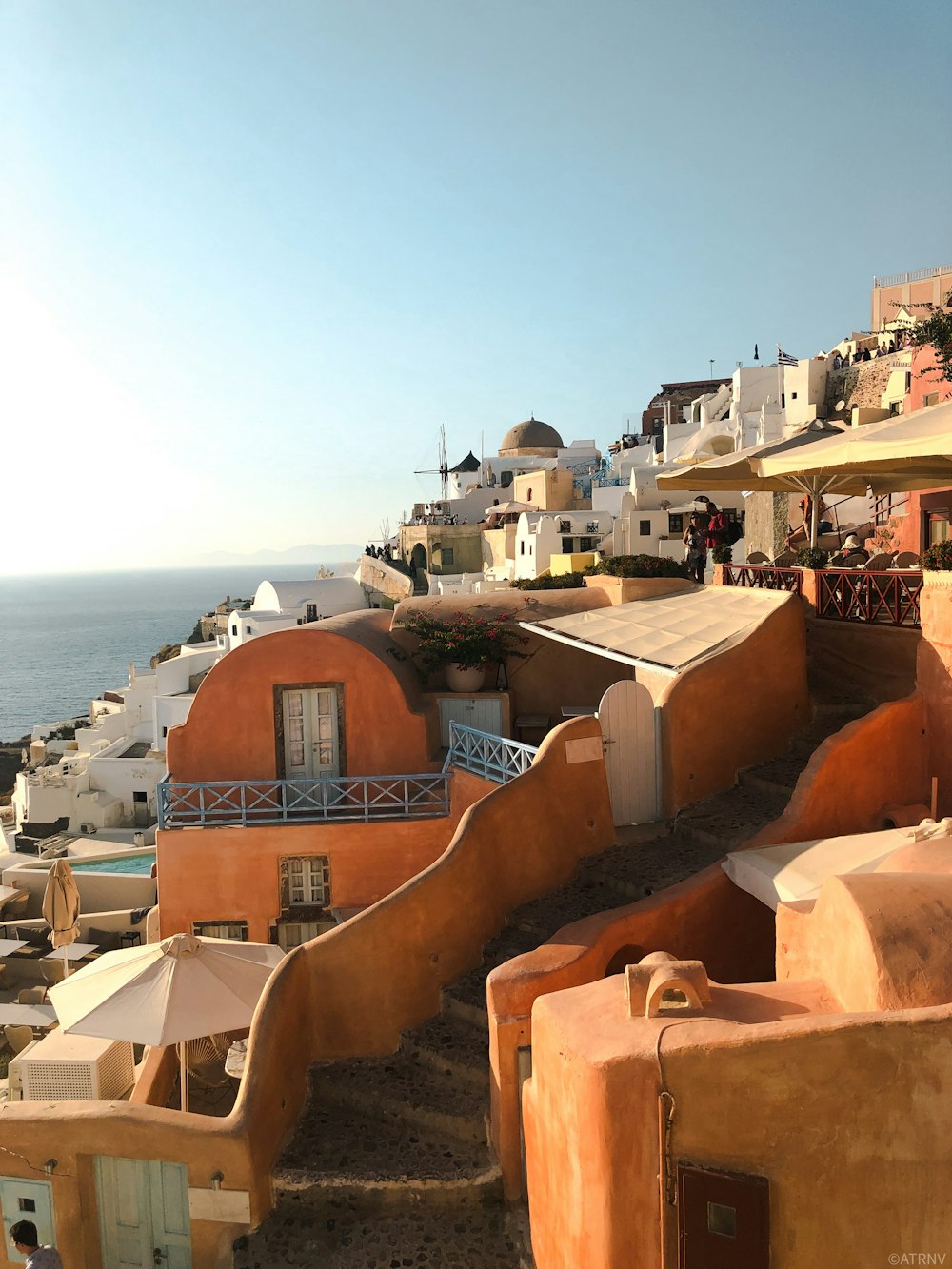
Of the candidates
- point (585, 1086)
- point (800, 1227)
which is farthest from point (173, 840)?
point (800, 1227)

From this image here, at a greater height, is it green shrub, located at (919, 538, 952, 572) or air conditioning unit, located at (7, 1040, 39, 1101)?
green shrub, located at (919, 538, 952, 572)

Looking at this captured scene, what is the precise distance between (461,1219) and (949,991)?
4499 millimetres

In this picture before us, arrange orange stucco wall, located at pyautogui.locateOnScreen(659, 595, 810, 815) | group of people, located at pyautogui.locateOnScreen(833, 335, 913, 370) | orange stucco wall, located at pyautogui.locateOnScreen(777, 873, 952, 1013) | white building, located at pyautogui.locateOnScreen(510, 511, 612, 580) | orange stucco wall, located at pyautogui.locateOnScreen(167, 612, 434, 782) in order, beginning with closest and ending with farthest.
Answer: orange stucco wall, located at pyautogui.locateOnScreen(777, 873, 952, 1013) < orange stucco wall, located at pyautogui.locateOnScreen(659, 595, 810, 815) < orange stucco wall, located at pyautogui.locateOnScreen(167, 612, 434, 782) < white building, located at pyautogui.locateOnScreen(510, 511, 612, 580) < group of people, located at pyautogui.locateOnScreen(833, 335, 913, 370)

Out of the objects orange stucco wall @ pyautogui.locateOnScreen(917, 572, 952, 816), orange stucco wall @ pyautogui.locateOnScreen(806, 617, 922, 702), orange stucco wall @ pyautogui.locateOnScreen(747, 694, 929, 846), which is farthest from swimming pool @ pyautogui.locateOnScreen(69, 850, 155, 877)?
orange stucco wall @ pyautogui.locateOnScreen(917, 572, 952, 816)

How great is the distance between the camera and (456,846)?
9.55m

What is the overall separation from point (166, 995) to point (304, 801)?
16.9 feet

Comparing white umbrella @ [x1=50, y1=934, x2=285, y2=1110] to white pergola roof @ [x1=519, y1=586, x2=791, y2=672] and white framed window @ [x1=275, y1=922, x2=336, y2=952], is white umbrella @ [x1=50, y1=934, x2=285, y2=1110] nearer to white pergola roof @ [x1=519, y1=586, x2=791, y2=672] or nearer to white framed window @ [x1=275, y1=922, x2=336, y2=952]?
white framed window @ [x1=275, y1=922, x2=336, y2=952]

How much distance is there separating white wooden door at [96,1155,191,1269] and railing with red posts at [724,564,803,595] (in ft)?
32.1

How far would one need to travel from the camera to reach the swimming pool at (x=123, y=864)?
25953 millimetres

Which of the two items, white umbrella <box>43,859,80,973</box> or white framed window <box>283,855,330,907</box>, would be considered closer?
white framed window <box>283,855,330,907</box>

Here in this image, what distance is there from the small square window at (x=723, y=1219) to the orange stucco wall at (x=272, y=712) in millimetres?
9951

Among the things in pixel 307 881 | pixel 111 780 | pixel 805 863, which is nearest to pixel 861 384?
pixel 111 780

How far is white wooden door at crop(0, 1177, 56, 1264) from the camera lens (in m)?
7.82

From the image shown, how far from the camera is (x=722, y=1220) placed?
196 inches
